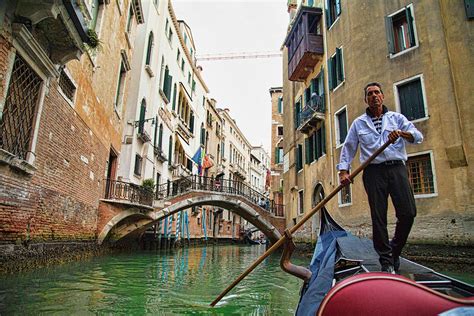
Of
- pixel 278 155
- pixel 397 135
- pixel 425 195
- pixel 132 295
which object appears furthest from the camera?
pixel 278 155

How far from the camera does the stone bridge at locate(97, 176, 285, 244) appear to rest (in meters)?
8.07

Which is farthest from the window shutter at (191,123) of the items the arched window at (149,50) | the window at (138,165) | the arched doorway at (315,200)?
the arched doorway at (315,200)

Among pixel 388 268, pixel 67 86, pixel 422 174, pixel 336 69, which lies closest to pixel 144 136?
pixel 67 86

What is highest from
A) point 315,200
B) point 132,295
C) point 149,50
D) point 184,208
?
point 149,50

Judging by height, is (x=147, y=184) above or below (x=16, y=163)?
above

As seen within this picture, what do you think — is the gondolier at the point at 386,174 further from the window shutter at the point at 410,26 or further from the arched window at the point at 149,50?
the arched window at the point at 149,50

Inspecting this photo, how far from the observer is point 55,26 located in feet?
13.4

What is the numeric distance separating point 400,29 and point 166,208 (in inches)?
332

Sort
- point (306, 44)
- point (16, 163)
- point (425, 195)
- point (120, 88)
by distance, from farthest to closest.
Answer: point (306, 44) → point (120, 88) → point (425, 195) → point (16, 163)

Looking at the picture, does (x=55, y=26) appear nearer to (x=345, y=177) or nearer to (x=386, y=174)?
(x=345, y=177)

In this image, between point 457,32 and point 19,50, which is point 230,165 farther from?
point 19,50

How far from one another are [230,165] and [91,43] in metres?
22.7

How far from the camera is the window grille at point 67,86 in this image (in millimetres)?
5223

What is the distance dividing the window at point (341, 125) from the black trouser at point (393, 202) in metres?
7.45
